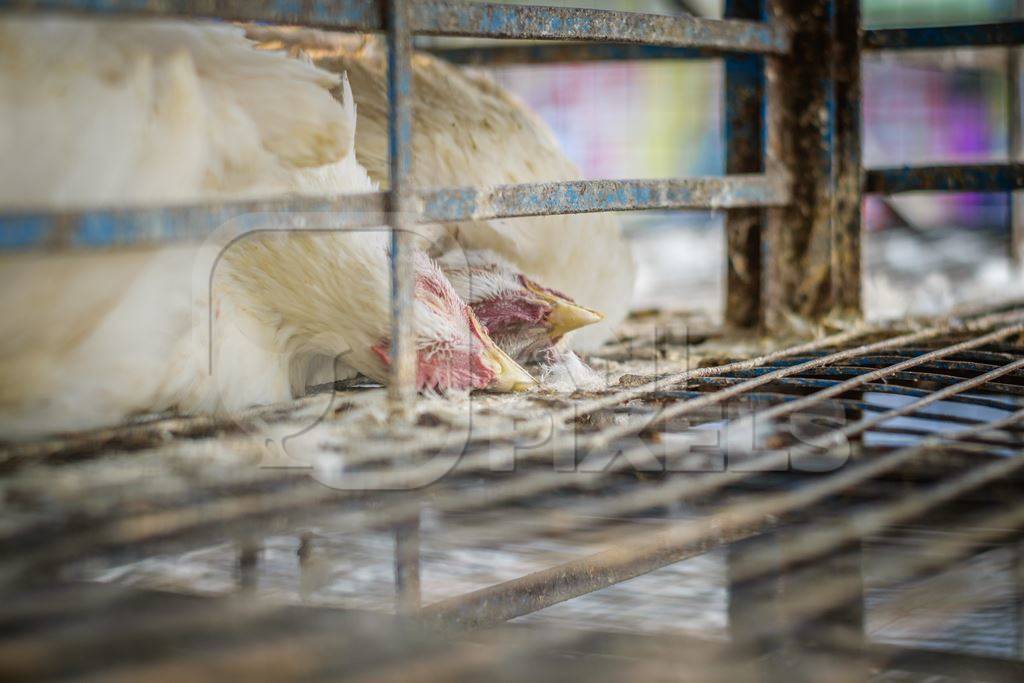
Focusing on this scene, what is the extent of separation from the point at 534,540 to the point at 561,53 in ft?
8.59

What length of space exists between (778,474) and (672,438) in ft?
0.90

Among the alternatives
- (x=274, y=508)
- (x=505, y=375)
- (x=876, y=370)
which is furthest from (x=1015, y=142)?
(x=274, y=508)

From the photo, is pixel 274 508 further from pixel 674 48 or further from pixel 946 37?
pixel 946 37

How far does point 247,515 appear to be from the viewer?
1.82m

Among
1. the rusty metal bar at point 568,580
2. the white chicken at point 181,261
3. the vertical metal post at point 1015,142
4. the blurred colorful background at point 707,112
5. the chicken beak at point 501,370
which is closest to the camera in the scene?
the rusty metal bar at point 568,580

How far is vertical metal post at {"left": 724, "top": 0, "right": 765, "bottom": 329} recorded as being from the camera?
3.56 m

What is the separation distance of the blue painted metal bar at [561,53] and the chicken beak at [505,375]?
5.29ft

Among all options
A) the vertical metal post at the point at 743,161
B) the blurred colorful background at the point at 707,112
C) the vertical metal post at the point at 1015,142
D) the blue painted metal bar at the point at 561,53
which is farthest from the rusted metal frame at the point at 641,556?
the blurred colorful background at the point at 707,112

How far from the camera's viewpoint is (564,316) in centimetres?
288

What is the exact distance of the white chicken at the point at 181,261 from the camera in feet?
6.48

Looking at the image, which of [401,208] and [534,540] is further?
[401,208]

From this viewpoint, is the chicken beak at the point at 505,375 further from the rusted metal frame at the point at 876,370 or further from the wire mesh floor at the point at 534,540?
the rusted metal frame at the point at 876,370

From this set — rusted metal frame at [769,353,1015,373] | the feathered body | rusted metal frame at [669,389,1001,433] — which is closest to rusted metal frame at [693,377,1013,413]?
rusted metal frame at [669,389,1001,433]

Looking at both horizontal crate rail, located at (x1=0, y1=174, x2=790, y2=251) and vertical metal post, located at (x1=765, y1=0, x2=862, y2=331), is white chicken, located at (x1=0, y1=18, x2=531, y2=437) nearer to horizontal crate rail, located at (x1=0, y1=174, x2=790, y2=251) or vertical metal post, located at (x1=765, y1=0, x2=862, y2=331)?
horizontal crate rail, located at (x1=0, y1=174, x2=790, y2=251)
